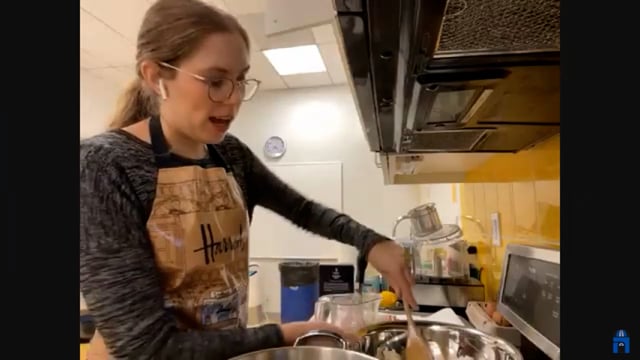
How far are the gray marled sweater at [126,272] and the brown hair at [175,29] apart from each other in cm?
16

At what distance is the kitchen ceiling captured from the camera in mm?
1802

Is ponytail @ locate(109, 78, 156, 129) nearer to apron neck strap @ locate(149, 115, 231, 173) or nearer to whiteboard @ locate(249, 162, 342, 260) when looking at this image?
apron neck strap @ locate(149, 115, 231, 173)

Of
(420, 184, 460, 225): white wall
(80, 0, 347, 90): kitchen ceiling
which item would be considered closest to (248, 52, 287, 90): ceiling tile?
(80, 0, 347, 90): kitchen ceiling

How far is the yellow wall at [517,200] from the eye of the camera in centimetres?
79

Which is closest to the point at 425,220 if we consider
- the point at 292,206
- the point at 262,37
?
the point at 292,206

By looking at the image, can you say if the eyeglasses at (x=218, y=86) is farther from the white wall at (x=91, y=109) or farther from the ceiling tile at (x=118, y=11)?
the ceiling tile at (x=118, y=11)

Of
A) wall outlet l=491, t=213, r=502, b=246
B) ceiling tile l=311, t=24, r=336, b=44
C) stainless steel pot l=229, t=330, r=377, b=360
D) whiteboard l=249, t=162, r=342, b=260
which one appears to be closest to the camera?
stainless steel pot l=229, t=330, r=377, b=360

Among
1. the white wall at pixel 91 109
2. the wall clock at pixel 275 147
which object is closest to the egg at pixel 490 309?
the white wall at pixel 91 109

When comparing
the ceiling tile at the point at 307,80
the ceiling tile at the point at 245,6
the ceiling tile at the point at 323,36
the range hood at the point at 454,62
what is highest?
the ceiling tile at the point at 245,6

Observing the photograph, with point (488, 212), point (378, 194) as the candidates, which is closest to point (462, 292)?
point (488, 212)

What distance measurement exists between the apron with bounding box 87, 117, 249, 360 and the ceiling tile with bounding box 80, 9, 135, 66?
1.49 meters

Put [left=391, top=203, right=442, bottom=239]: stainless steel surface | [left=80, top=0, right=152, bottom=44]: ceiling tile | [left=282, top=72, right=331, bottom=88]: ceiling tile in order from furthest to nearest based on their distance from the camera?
[left=282, top=72, right=331, bottom=88]: ceiling tile < [left=80, top=0, right=152, bottom=44]: ceiling tile < [left=391, top=203, right=442, bottom=239]: stainless steel surface
